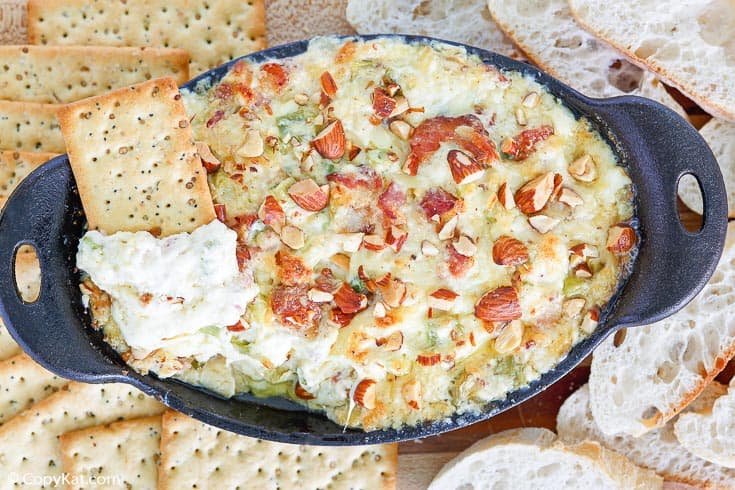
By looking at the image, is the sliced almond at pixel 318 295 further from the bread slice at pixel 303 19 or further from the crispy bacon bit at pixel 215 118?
the bread slice at pixel 303 19

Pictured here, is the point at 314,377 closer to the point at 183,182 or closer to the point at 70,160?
the point at 183,182

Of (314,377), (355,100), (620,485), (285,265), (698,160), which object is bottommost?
(620,485)

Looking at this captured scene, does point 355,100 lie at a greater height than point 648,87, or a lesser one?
greater

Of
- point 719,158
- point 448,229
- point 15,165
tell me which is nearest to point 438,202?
point 448,229

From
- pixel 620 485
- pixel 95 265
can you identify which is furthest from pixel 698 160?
pixel 95 265

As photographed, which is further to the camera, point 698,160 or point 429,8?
point 429,8

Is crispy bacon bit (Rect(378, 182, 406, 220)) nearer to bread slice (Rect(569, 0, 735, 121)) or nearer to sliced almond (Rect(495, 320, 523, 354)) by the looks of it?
sliced almond (Rect(495, 320, 523, 354))

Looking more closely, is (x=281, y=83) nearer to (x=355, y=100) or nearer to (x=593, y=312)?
(x=355, y=100)

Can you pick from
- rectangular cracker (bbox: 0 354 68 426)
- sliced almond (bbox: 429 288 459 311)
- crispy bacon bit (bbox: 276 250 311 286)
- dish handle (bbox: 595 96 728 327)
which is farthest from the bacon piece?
rectangular cracker (bbox: 0 354 68 426)
